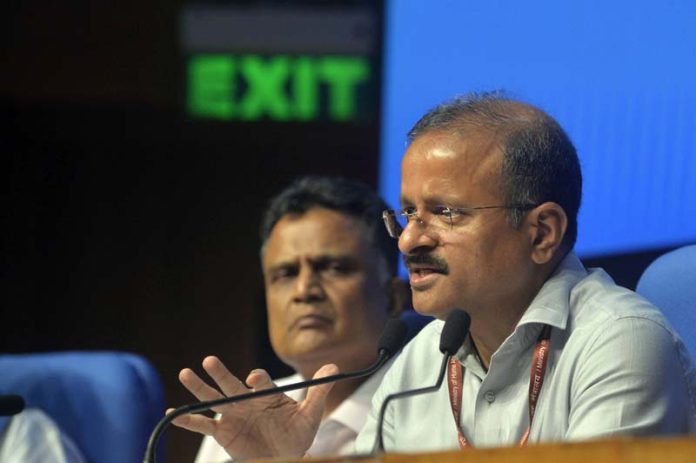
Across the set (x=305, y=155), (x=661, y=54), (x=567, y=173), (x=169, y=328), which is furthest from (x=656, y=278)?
(x=169, y=328)

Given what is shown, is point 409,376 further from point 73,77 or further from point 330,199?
point 73,77

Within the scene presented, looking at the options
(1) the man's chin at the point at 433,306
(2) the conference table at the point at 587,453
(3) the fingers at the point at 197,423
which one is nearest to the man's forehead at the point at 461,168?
(1) the man's chin at the point at 433,306

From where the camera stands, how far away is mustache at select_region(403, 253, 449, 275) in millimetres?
2008

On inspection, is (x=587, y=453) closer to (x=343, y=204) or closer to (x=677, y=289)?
(x=677, y=289)

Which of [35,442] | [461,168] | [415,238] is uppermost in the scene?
[461,168]

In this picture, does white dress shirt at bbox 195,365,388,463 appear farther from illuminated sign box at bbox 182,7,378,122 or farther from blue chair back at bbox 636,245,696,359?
illuminated sign box at bbox 182,7,378,122

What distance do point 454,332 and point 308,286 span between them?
1014mm

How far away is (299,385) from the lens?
181 centimetres

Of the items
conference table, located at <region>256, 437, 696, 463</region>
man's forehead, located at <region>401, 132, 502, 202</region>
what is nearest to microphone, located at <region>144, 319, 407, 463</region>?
man's forehead, located at <region>401, 132, 502, 202</region>

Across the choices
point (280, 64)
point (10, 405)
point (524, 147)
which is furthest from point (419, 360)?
point (280, 64)

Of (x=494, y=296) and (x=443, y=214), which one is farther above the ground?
(x=443, y=214)

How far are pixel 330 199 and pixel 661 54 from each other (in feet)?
2.66

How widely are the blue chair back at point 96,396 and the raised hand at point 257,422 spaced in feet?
1.36

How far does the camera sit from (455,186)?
2.01 meters
